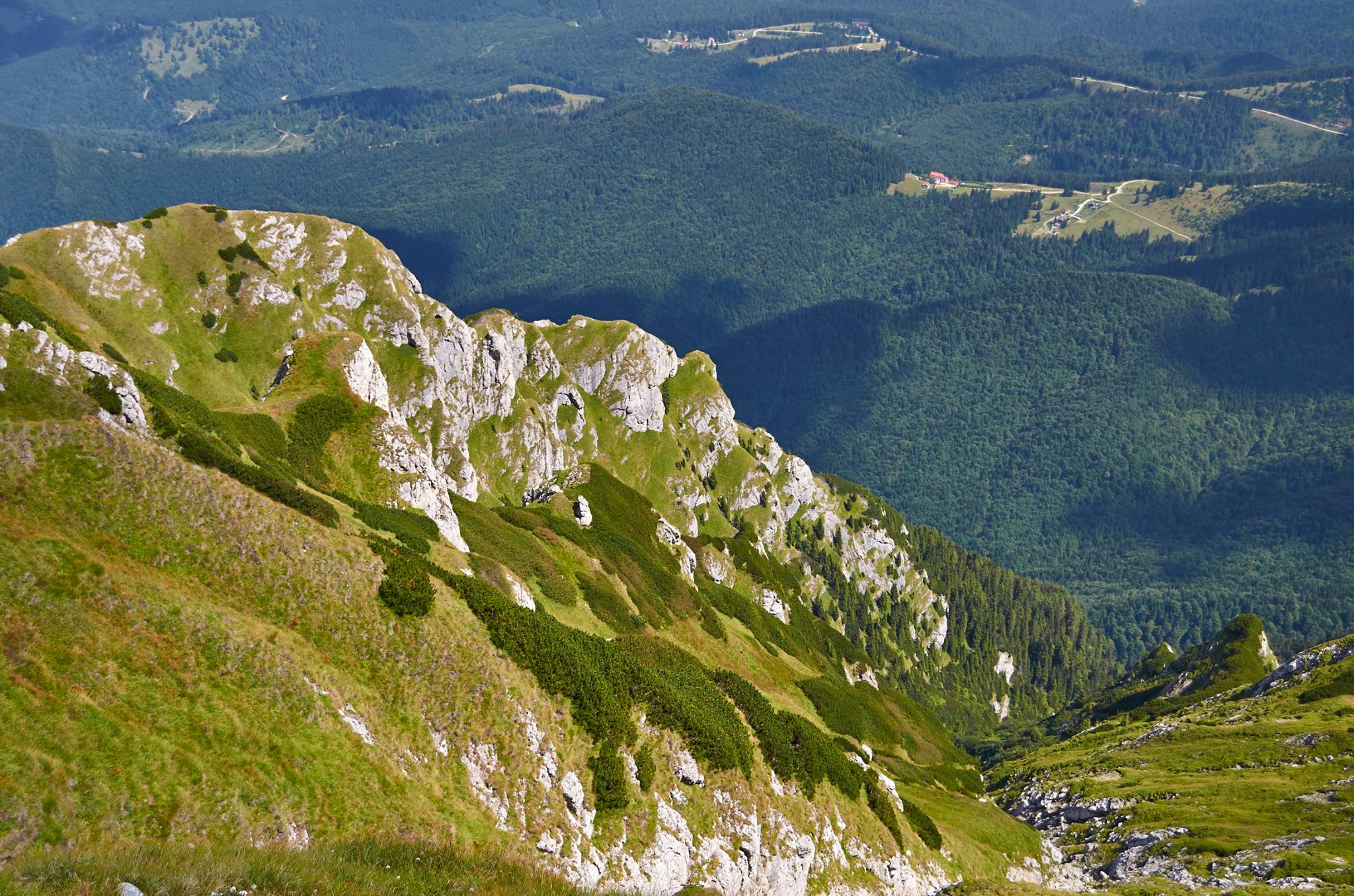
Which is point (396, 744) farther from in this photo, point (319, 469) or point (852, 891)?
point (319, 469)

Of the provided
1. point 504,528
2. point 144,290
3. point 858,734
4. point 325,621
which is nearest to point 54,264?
point 144,290

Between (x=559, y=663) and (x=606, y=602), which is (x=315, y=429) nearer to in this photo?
(x=606, y=602)

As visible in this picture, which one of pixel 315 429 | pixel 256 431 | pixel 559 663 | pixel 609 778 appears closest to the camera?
pixel 609 778

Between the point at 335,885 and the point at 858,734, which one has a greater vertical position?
the point at 335,885

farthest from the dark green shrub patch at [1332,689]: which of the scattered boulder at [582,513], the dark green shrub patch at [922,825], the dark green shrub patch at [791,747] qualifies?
the scattered boulder at [582,513]

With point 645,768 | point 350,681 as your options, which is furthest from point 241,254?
point 645,768

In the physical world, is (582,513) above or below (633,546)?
above

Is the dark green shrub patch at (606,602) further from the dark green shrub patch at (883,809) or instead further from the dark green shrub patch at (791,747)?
the dark green shrub patch at (883,809)
